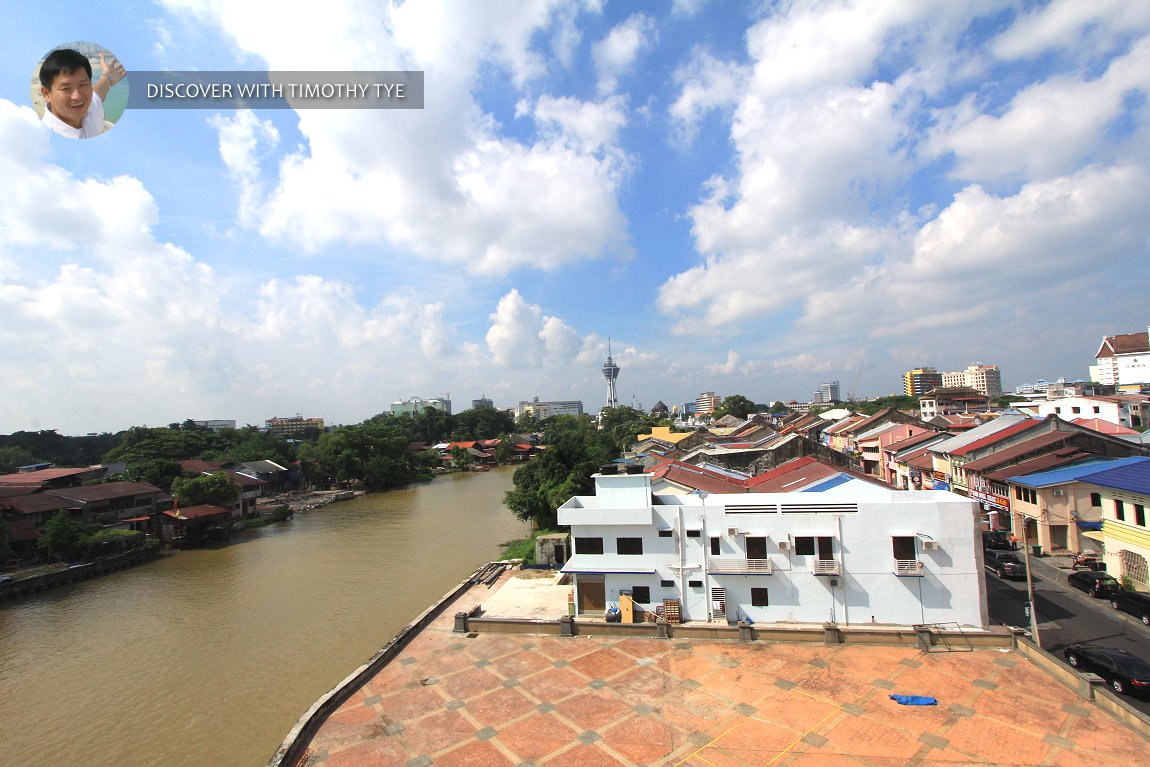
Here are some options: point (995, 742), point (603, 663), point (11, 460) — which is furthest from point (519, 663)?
point (11, 460)

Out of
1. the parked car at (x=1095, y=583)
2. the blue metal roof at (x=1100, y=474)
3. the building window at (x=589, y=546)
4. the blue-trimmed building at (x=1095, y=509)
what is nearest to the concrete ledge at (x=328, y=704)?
the building window at (x=589, y=546)

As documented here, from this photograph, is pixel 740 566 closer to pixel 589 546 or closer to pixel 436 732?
pixel 589 546

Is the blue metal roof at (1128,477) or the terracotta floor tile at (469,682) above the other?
the blue metal roof at (1128,477)

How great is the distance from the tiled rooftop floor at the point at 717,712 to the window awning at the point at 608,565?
2.10 meters

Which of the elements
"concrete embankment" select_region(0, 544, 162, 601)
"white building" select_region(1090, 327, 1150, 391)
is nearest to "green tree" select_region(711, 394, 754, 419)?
"white building" select_region(1090, 327, 1150, 391)

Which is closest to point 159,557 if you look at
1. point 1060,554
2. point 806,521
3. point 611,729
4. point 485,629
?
point 485,629

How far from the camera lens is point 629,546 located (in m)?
15.5

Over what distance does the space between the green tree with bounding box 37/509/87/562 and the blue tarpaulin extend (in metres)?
35.7

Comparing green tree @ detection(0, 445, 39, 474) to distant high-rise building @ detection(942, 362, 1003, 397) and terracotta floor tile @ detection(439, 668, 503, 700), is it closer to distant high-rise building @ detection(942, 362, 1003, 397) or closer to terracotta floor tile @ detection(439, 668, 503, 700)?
terracotta floor tile @ detection(439, 668, 503, 700)

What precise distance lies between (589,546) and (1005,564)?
14562 millimetres

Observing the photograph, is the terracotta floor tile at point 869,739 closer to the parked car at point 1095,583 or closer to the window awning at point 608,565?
the window awning at point 608,565

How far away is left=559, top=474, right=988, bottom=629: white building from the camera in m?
13.6

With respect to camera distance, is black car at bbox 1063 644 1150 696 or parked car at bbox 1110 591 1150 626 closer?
black car at bbox 1063 644 1150 696

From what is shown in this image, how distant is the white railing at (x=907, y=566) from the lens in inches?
535
